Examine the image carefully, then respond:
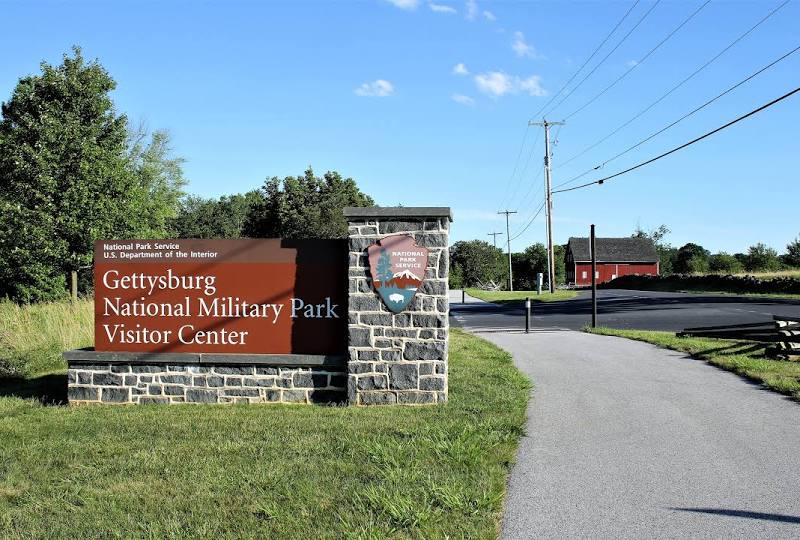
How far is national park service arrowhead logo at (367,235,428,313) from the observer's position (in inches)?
364

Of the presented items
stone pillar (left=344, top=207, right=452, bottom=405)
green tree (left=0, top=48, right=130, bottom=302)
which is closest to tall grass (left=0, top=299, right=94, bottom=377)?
green tree (left=0, top=48, right=130, bottom=302)

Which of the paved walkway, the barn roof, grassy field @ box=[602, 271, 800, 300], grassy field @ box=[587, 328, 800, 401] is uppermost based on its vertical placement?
the barn roof

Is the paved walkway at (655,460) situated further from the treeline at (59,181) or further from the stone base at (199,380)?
the treeline at (59,181)

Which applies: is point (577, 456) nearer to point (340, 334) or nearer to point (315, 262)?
point (340, 334)

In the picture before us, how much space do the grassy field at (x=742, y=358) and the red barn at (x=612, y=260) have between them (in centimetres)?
7333

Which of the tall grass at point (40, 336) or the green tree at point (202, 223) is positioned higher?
the green tree at point (202, 223)

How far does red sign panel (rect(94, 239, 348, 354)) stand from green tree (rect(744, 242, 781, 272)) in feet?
220

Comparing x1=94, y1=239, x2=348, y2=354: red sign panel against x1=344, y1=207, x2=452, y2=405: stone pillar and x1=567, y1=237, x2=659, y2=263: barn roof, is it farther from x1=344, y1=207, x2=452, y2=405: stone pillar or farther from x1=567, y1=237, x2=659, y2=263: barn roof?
x1=567, y1=237, x2=659, y2=263: barn roof

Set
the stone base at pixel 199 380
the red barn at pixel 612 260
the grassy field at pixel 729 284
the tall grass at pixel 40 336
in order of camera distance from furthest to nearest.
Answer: the red barn at pixel 612 260 < the grassy field at pixel 729 284 < the tall grass at pixel 40 336 < the stone base at pixel 199 380

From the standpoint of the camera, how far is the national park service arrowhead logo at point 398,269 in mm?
9234

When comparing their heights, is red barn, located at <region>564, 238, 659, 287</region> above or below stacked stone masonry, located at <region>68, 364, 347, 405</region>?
above

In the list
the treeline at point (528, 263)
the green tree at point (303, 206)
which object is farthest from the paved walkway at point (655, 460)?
the treeline at point (528, 263)

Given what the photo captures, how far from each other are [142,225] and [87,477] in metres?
24.0

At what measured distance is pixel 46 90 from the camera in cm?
2659
